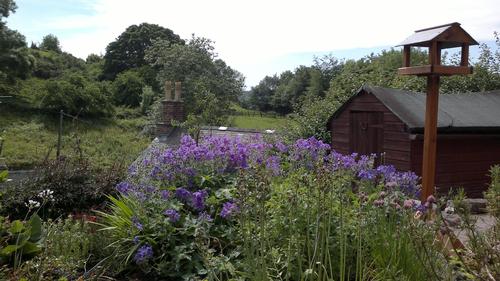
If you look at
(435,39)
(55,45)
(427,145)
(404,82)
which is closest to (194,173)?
(427,145)

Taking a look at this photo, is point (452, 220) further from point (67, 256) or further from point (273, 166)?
point (67, 256)

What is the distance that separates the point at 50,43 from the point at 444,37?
58058mm

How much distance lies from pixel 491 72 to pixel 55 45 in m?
53.4

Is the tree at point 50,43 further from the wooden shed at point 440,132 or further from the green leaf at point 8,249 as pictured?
the green leaf at point 8,249

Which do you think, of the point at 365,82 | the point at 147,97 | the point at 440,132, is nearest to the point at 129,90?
the point at 147,97

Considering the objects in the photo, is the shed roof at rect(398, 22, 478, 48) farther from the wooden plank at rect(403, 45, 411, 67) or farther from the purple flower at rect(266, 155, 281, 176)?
the purple flower at rect(266, 155, 281, 176)

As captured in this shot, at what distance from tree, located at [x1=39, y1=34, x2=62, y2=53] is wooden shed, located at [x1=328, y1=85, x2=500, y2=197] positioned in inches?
2054

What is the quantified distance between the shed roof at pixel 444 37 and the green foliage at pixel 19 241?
4740mm

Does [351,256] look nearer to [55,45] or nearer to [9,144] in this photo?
[9,144]

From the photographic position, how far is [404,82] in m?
14.0

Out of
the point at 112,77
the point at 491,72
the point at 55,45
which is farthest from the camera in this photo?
the point at 55,45

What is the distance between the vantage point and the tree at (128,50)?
4531 centimetres

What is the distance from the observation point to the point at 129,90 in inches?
1407

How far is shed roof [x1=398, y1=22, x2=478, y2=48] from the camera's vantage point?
5664 millimetres
